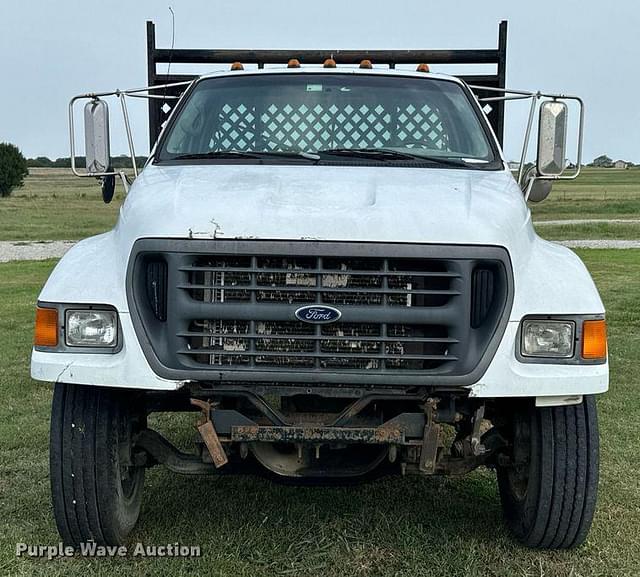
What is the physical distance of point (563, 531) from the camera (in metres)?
3.99

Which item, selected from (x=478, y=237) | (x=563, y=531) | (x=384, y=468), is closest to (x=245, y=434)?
(x=384, y=468)

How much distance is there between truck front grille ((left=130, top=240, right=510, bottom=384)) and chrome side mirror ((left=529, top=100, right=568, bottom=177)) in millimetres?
1628

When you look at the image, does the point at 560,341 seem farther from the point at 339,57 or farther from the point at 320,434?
the point at 339,57

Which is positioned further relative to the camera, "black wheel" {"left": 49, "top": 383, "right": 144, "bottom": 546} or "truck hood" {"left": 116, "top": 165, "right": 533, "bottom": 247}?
"black wheel" {"left": 49, "top": 383, "right": 144, "bottom": 546}

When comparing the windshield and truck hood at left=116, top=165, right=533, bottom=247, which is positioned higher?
the windshield

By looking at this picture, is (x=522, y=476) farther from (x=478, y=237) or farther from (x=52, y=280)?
(x=52, y=280)

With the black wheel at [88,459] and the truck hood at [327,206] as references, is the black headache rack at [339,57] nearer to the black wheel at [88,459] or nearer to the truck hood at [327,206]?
the truck hood at [327,206]

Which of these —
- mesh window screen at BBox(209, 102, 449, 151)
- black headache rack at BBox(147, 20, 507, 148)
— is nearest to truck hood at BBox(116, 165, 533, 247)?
mesh window screen at BBox(209, 102, 449, 151)

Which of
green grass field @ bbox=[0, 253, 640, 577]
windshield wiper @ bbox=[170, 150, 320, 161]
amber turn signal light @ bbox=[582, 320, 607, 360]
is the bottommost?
green grass field @ bbox=[0, 253, 640, 577]

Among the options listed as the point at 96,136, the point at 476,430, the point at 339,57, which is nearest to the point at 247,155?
the point at 96,136

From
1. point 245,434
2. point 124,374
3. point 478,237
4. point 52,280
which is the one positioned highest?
point 478,237

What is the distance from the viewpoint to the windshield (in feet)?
15.5

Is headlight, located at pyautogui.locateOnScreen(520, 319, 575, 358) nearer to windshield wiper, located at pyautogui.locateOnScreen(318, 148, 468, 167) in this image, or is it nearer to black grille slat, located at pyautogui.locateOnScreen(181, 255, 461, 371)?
black grille slat, located at pyautogui.locateOnScreen(181, 255, 461, 371)

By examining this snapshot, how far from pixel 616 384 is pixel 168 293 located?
5.11 meters
